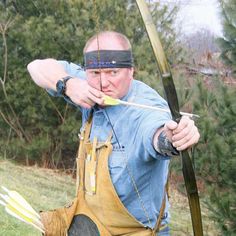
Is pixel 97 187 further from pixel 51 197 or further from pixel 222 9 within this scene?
pixel 51 197

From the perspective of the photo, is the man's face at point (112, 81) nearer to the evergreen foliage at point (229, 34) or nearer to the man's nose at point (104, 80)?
the man's nose at point (104, 80)

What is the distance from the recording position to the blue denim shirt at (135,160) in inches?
61.1

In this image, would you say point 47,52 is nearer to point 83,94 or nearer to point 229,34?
point 229,34

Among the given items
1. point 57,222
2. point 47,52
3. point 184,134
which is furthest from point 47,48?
point 184,134

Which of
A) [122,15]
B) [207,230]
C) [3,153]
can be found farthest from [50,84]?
[3,153]

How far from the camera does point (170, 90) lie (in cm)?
125

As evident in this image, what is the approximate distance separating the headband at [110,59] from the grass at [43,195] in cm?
274

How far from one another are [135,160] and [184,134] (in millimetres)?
443

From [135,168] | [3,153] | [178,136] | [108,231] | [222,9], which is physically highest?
[222,9]

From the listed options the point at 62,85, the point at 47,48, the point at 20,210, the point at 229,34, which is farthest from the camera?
the point at 47,48

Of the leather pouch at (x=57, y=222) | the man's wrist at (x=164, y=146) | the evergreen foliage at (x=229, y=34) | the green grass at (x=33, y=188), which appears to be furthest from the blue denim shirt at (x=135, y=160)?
the green grass at (x=33, y=188)

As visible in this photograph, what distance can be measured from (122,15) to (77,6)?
0.72 m

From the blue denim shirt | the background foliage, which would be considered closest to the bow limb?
the blue denim shirt

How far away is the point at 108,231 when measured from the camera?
1.74 m
